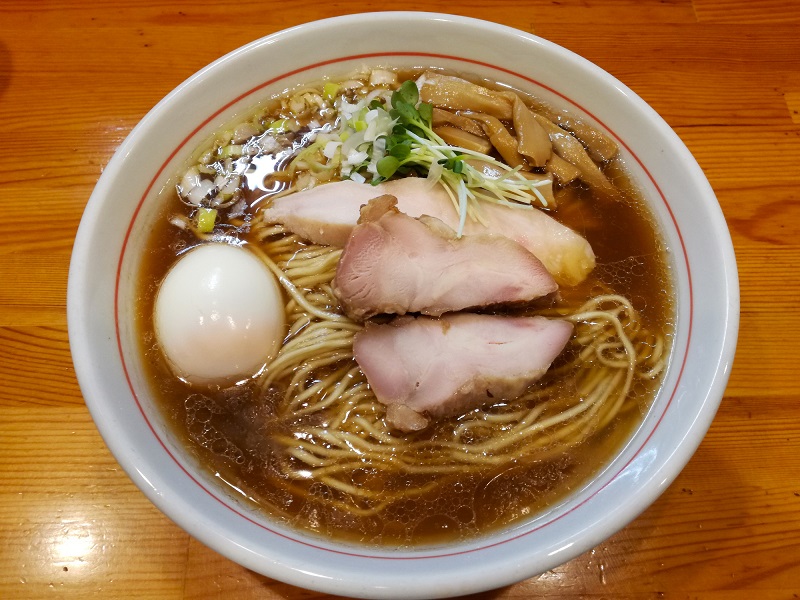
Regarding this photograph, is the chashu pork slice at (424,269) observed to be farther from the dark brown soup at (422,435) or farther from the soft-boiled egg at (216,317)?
the soft-boiled egg at (216,317)

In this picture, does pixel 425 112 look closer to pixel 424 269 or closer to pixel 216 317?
pixel 424 269

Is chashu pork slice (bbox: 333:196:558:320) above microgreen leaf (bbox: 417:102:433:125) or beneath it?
beneath

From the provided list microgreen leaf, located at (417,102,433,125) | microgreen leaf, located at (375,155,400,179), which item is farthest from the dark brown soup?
microgreen leaf, located at (417,102,433,125)

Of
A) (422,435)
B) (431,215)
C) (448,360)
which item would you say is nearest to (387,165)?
(431,215)

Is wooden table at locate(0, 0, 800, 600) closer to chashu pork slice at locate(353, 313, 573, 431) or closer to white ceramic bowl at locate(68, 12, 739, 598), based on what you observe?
white ceramic bowl at locate(68, 12, 739, 598)

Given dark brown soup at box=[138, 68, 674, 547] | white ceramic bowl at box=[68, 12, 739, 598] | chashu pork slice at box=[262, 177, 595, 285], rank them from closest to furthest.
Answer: white ceramic bowl at box=[68, 12, 739, 598] < dark brown soup at box=[138, 68, 674, 547] < chashu pork slice at box=[262, 177, 595, 285]
